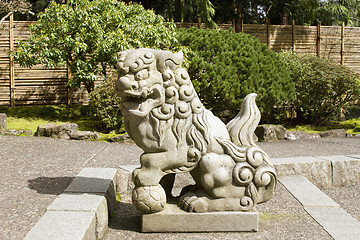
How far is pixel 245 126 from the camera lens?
337 cm

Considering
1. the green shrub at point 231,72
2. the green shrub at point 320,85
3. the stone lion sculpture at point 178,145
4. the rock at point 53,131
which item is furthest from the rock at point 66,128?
the green shrub at point 320,85

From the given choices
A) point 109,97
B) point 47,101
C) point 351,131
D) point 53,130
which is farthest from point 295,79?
point 47,101

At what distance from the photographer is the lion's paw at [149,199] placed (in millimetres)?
3070

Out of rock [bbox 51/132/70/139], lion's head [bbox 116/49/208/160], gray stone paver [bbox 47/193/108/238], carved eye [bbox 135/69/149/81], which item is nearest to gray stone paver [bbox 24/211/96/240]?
gray stone paver [bbox 47/193/108/238]

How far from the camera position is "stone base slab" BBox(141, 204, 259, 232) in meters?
3.13

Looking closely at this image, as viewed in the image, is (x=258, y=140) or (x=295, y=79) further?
(x=295, y=79)

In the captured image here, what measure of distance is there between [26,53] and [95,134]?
9.16 ft

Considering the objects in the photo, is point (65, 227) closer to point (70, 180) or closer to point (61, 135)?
point (70, 180)

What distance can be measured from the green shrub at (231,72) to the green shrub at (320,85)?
767 millimetres

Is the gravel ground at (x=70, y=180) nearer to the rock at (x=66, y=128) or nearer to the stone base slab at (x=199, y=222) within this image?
the stone base slab at (x=199, y=222)

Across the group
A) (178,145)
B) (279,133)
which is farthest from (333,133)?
(178,145)

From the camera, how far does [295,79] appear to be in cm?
1013

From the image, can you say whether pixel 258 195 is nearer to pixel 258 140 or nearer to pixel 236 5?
pixel 258 140

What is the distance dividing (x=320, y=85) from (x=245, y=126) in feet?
24.4
